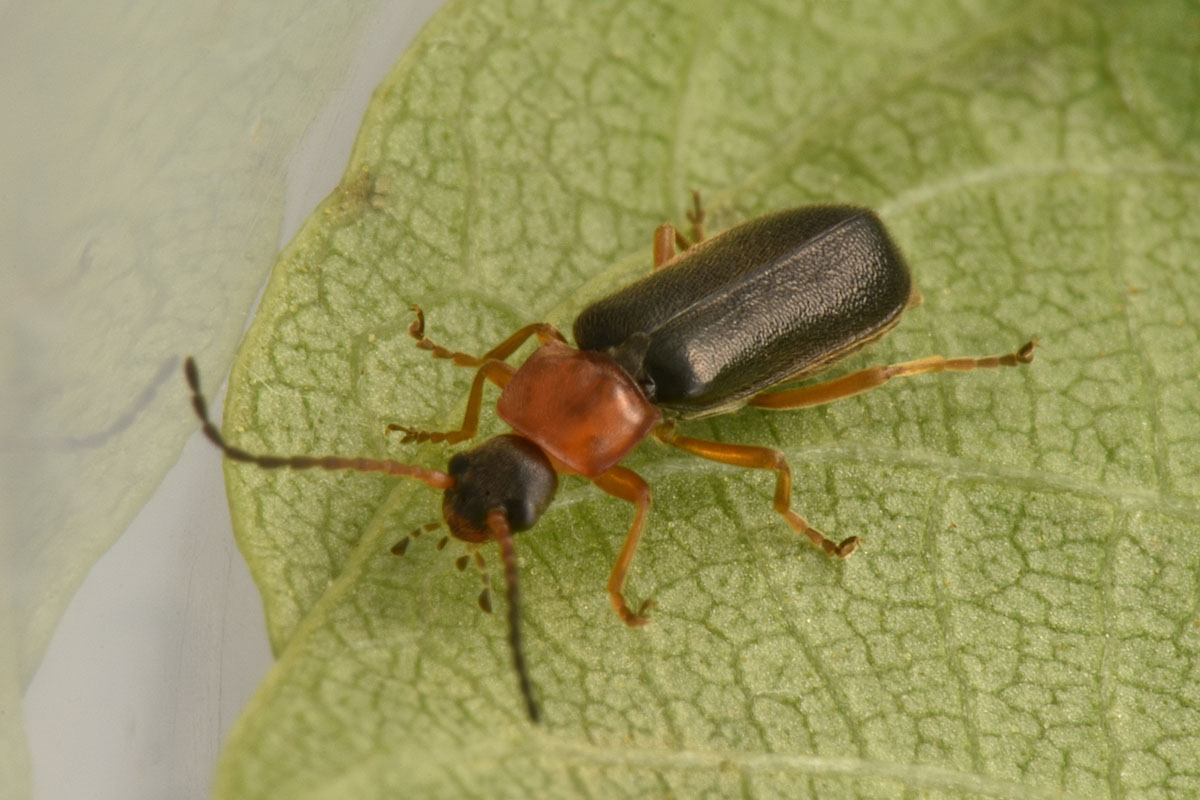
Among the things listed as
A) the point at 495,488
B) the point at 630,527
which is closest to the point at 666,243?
the point at 630,527

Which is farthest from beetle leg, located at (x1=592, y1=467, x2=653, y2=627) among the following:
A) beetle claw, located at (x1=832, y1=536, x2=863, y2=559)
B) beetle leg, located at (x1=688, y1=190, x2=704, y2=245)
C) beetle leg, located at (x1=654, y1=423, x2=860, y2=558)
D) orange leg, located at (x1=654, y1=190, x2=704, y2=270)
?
beetle leg, located at (x1=688, y1=190, x2=704, y2=245)

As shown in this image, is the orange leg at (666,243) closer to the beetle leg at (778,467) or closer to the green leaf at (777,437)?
the green leaf at (777,437)

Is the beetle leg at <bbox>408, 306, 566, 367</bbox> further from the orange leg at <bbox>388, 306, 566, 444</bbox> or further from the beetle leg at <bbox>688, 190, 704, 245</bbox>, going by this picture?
the beetle leg at <bbox>688, 190, 704, 245</bbox>

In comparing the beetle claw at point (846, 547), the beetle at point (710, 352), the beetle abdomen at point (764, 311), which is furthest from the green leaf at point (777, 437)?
the beetle abdomen at point (764, 311)

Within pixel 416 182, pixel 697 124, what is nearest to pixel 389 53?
pixel 416 182

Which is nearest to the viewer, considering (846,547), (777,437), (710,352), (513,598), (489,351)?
(513,598)

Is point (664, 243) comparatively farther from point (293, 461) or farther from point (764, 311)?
point (293, 461)

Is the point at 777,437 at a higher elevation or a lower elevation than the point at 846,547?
higher
